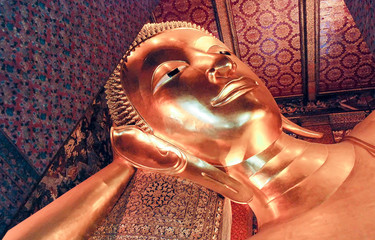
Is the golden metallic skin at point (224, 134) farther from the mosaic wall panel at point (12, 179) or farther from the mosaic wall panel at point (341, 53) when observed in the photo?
the mosaic wall panel at point (341, 53)

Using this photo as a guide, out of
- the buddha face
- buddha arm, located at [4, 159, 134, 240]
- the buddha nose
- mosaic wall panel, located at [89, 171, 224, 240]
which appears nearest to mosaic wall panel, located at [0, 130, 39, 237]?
buddha arm, located at [4, 159, 134, 240]

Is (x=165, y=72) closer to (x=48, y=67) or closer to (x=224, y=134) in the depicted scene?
(x=224, y=134)

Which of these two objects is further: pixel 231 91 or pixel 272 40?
pixel 272 40

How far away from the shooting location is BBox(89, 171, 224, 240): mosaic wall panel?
1.49 meters

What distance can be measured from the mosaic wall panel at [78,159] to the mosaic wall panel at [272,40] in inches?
65.3

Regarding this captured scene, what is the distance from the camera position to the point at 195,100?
1.50m

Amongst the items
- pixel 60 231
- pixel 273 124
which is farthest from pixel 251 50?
pixel 60 231

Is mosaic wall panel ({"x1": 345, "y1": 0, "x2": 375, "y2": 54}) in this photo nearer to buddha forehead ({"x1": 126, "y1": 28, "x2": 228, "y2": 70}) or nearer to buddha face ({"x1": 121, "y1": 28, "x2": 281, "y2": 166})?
buddha face ({"x1": 121, "y1": 28, "x2": 281, "y2": 166})

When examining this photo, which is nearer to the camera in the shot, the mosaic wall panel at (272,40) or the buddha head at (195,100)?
the buddha head at (195,100)

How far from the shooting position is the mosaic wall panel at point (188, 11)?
9.77 ft

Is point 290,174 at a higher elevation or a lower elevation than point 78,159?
lower

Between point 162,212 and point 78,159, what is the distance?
519mm

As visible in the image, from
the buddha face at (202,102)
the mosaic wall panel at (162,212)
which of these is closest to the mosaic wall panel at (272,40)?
the buddha face at (202,102)

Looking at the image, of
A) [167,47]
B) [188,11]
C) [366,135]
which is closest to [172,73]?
[167,47]
